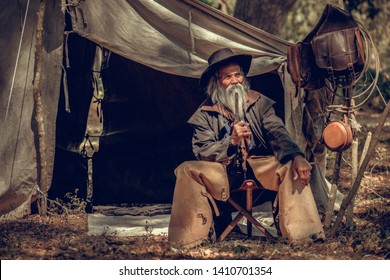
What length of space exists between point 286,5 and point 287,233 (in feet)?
17.5

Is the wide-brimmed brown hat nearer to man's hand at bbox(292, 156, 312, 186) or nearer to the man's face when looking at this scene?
the man's face

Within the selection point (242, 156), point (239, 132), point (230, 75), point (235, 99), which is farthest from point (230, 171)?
point (230, 75)

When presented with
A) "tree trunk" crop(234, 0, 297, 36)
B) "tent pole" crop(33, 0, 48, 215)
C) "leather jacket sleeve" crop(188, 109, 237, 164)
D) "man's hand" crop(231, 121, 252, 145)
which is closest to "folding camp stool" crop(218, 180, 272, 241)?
"leather jacket sleeve" crop(188, 109, 237, 164)

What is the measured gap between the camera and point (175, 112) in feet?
26.9

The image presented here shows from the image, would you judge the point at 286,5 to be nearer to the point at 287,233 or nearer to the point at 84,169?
the point at 84,169

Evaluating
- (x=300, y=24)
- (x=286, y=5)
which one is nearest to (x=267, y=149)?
(x=286, y=5)

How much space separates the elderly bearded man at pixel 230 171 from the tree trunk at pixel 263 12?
14.6 ft

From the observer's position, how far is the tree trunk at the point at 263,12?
10859 millimetres

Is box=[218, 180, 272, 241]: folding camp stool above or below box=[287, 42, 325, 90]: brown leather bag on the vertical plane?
below

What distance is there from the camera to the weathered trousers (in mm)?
6199

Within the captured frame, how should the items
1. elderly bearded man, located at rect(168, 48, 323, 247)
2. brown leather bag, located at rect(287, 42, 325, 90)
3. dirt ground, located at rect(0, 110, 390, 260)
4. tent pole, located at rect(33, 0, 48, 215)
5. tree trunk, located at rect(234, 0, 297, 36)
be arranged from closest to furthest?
dirt ground, located at rect(0, 110, 390, 260), elderly bearded man, located at rect(168, 48, 323, 247), brown leather bag, located at rect(287, 42, 325, 90), tent pole, located at rect(33, 0, 48, 215), tree trunk, located at rect(234, 0, 297, 36)

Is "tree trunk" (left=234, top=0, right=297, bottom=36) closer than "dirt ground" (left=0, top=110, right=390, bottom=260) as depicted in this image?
No

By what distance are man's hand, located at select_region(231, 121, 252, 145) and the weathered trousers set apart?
0.24 metres

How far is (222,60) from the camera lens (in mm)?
6480
